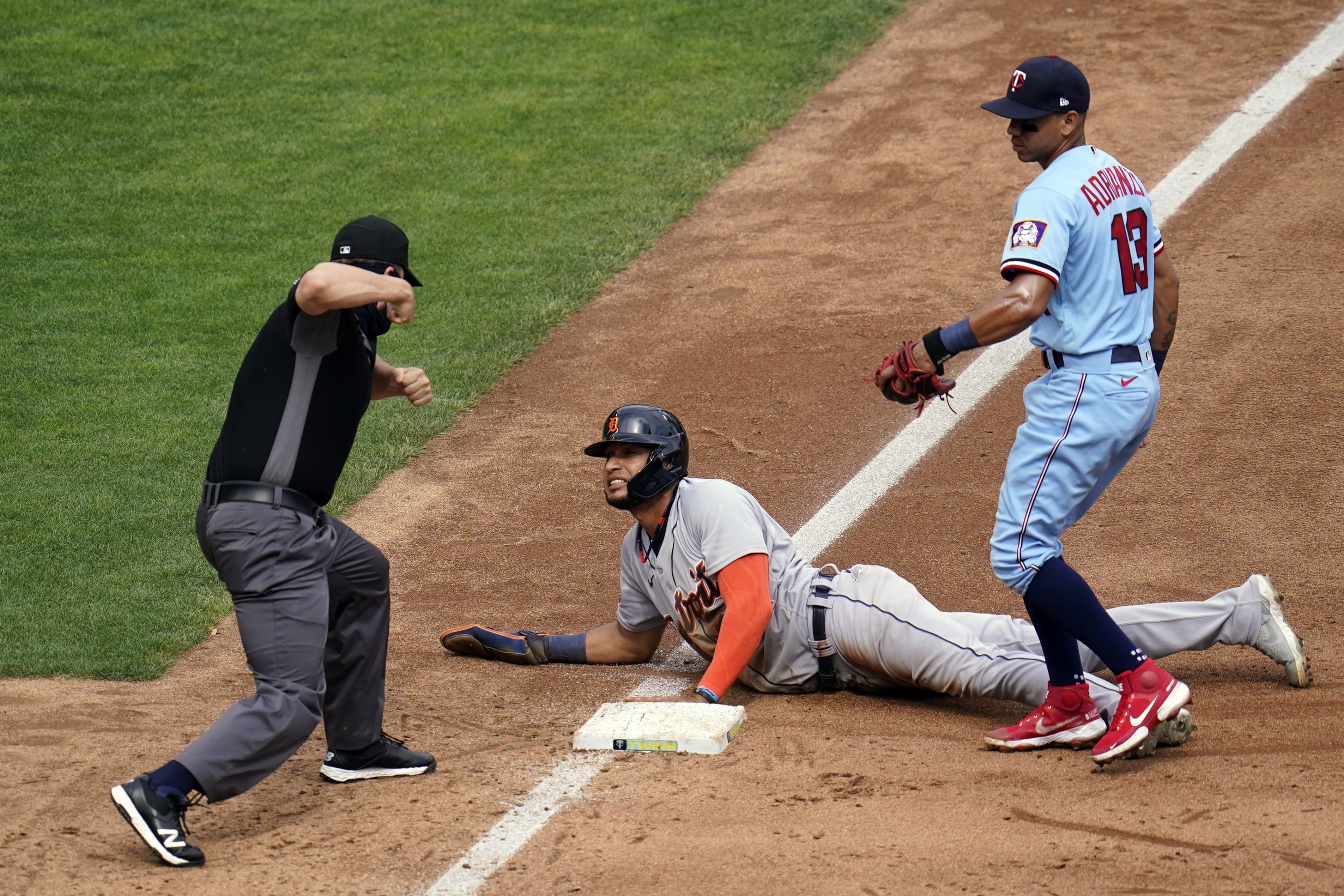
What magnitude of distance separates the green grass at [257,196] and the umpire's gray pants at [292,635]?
57.1 inches

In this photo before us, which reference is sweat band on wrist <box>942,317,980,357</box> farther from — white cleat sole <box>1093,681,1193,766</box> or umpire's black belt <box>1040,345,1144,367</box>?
white cleat sole <box>1093,681,1193,766</box>

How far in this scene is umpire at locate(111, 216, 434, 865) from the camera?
4.00 metres

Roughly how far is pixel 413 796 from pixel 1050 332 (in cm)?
237

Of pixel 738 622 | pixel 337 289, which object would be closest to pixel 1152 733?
pixel 738 622

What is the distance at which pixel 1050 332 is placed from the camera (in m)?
4.45

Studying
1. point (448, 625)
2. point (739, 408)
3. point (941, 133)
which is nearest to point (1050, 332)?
point (448, 625)

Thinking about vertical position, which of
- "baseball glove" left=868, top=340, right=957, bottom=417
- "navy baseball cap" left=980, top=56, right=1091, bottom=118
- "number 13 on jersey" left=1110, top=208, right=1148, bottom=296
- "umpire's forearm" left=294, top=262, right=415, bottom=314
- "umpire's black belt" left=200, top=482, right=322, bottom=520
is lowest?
"umpire's black belt" left=200, top=482, right=322, bottom=520

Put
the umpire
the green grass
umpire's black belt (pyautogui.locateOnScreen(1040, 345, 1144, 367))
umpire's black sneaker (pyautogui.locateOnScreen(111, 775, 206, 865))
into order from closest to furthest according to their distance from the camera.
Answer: umpire's black sneaker (pyautogui.locateOnScreen(111, 775, 206, 865)) → the umpire → umpire's black belt (pyautogui.locateOnScreen(1040, 345, 1144, 367)) → the green grass

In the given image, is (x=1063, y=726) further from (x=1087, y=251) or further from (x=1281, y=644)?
(x=1087, y=251)

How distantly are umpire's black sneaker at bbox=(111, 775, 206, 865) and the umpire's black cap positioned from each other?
1.60 m

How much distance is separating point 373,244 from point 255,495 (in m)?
0.82

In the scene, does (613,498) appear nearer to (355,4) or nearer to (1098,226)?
(1098,226)

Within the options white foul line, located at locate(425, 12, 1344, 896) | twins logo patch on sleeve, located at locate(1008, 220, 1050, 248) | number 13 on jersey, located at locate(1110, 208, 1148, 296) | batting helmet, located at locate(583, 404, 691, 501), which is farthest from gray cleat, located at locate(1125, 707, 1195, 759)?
batting helmet, located at locate(583, 404, 691, 501)

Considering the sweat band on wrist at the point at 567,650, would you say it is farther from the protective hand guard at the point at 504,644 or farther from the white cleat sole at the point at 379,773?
the white cleat sole at the point at 379,773
